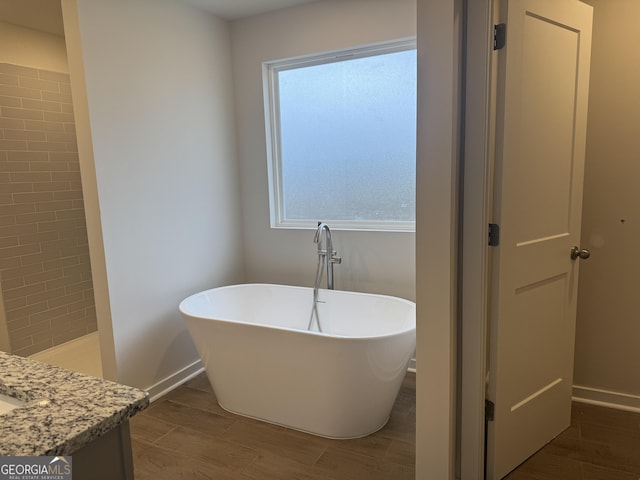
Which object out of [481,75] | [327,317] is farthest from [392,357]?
[481,75]

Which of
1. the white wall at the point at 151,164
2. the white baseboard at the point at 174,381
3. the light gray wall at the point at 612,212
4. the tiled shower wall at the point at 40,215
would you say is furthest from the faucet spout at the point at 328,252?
the tiled shower wall at the point at 40,215

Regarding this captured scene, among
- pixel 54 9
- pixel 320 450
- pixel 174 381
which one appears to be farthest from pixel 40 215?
pixel 320 450

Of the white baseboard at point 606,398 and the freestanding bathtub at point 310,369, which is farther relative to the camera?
the white baseboard at point 606,398

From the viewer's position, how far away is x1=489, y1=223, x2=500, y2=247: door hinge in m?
1.79

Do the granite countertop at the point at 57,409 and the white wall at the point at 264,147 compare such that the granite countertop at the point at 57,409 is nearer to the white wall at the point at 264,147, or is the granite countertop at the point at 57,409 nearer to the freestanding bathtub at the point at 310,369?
the freestanding bathtub at the point at 310,369

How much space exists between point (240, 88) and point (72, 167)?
1.57m

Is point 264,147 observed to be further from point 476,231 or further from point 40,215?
point 476,231

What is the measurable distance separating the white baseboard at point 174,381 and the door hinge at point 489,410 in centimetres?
202

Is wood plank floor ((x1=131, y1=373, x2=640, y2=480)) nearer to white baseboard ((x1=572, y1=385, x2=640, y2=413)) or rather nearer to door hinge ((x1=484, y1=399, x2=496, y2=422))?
white baseboard ((x1=572, y1=385, x2=640, y2=413))

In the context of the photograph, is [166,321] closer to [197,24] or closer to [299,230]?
[299,230]

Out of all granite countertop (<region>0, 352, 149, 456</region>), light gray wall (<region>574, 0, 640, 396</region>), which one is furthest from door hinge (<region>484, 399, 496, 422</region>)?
granite countertop (<region>0, 352, 149, 456</region>)

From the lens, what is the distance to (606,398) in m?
2.60

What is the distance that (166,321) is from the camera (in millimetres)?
3000

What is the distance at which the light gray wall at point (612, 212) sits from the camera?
2320 mm
